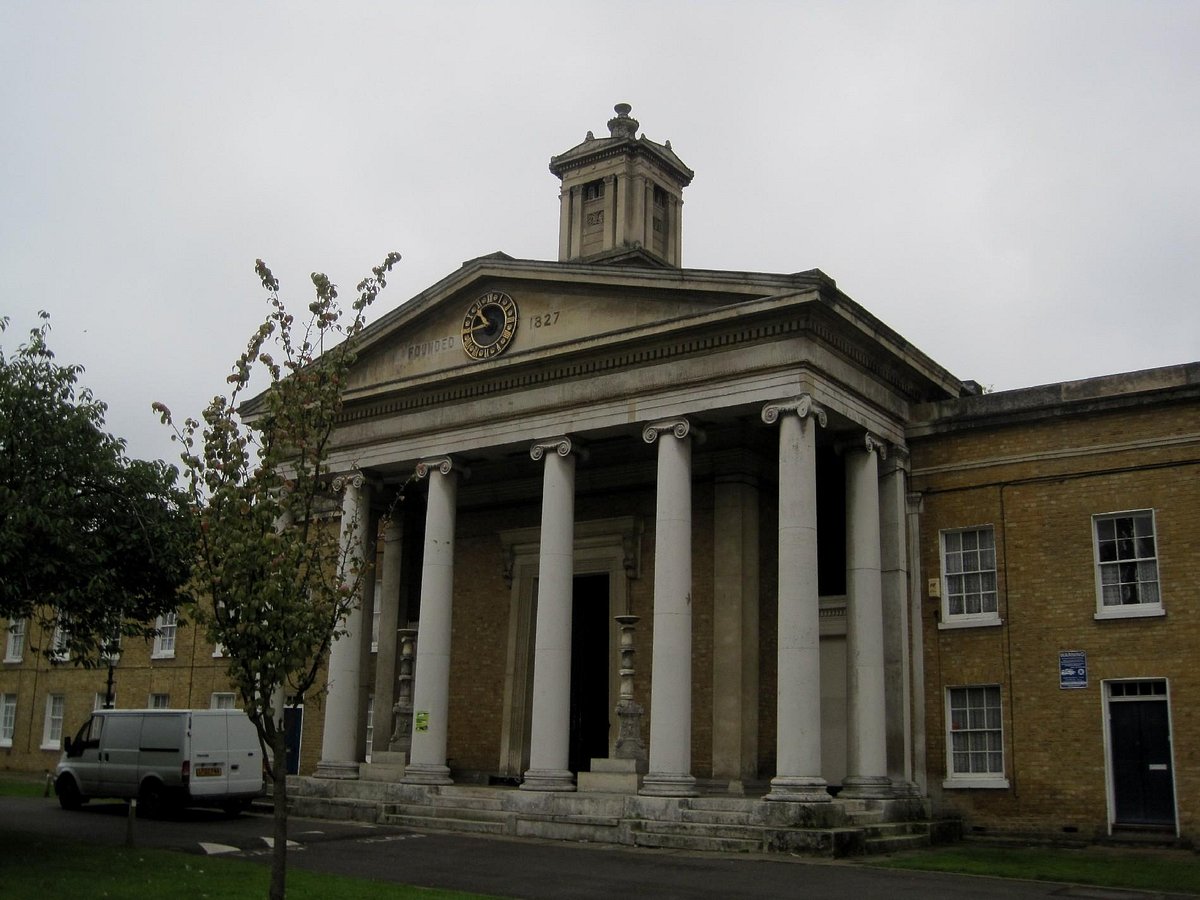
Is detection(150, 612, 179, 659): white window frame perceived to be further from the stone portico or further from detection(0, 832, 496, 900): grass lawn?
detection(0, 832, 496, 900): grass lawn

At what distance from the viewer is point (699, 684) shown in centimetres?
2341

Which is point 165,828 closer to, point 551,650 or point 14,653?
point 551,650

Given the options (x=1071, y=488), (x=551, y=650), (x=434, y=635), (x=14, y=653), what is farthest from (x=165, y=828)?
(x=14, y=653)

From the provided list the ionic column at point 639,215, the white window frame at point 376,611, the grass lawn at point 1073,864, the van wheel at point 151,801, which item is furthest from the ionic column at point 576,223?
the grass lawn at point 1073,864

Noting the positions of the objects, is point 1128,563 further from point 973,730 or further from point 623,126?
point 623,126

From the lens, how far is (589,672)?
26156mm

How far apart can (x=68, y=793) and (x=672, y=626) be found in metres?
12.7

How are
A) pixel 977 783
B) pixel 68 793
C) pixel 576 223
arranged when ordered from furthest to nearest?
pixel 576 223 → pixel 68 793 → pixel 977 783

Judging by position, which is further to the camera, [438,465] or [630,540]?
[630,540]

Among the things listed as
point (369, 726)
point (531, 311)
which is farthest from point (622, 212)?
point (369, 726)

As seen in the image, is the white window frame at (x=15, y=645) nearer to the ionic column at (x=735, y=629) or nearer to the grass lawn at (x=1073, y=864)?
the ionic column at (x=735, y=629)

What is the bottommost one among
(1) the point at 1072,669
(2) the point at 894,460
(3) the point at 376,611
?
(1) the point at 1072,669

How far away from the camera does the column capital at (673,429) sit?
67.2ft

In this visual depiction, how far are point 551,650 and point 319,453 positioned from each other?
34.5 ft
